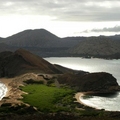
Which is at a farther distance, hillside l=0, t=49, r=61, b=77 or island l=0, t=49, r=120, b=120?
hillside l=0, t=49, r=61, b=77

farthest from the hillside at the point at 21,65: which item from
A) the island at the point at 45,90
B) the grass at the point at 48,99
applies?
the grass at the point at 48,99

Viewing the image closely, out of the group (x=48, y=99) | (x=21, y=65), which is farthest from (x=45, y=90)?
(x=21, y=65)

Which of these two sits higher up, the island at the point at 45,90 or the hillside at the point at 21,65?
the hillside at the point at 21,65

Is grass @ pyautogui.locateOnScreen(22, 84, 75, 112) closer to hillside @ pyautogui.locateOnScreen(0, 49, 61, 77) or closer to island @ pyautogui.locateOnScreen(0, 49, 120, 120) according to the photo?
island @ pyautogui.locateOnScreen(0, 49, 120, 120)

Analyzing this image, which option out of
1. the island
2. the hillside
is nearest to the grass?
the island

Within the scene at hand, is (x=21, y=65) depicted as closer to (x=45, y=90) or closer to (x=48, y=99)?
(x=45, y=90)

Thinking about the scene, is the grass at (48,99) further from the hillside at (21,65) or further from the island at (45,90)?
the hillside at (21,65)

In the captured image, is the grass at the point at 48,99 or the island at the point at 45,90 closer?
the island at the point at 45,90

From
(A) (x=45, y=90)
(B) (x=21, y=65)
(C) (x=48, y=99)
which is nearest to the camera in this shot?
(C) (x=48, y=99)

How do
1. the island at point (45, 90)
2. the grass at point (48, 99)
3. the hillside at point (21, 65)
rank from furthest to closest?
the hillside at point (21, 65)
the grass at point (48, 99)
the island at point (45, 90)

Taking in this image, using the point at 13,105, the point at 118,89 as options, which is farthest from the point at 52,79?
the point at 13,105
